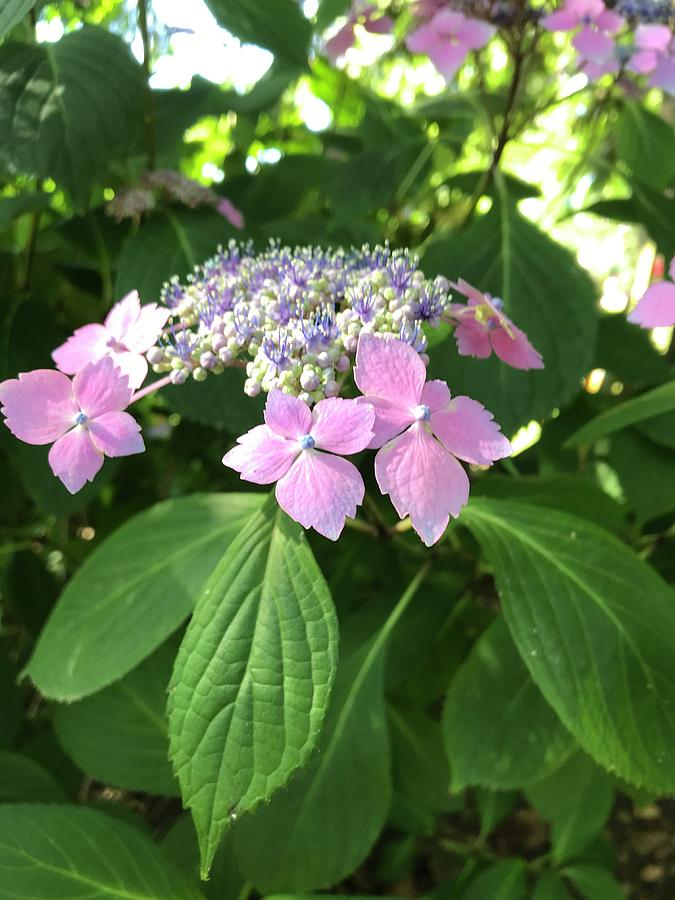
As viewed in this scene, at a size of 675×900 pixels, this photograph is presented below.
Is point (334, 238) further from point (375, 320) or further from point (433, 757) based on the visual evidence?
point (433, 757)

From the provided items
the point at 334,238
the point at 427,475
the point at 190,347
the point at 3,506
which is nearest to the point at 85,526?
the point at 3,506

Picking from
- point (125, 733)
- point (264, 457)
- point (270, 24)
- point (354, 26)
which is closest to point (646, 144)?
point (354, 26)

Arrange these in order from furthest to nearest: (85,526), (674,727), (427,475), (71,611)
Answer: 1. (85,526)
2. (71,611)
3. (674,727)
4. (427,475)

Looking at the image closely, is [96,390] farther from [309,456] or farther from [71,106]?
[71,106]

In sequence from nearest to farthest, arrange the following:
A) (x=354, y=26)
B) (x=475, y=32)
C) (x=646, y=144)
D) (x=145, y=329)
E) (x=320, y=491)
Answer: (x=320, y=491) → (x=145, y=329) → (x=475, y=32) → (x=354, y=26) → (x=646, y=144)

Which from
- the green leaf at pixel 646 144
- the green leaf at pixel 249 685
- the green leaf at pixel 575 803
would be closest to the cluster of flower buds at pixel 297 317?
the green leaf at pixel 249 685

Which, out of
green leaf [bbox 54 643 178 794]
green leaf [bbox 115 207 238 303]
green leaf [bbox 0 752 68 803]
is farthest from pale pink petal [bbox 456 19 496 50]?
green leaf [bbox 0 752 68 803]

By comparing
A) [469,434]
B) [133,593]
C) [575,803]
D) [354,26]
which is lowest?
[575,803]

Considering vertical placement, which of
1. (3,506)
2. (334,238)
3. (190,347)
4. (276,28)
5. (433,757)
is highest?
(276,28)
